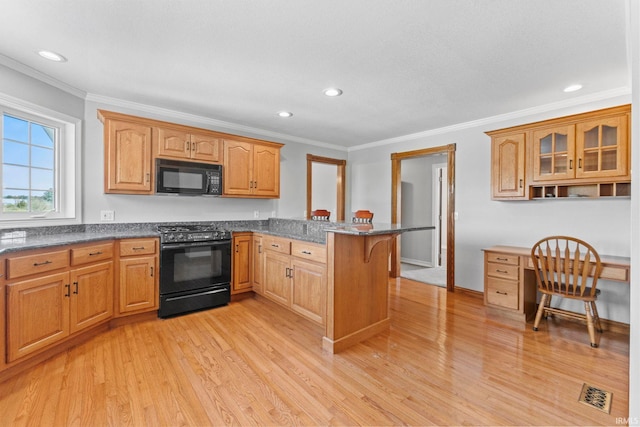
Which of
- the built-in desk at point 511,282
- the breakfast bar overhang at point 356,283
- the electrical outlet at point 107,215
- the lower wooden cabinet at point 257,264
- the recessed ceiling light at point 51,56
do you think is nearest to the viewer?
the recessed ceiling light at point 51,56

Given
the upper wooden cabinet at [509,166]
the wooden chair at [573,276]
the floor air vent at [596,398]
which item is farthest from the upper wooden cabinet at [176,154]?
the floor air vent at [596,398]

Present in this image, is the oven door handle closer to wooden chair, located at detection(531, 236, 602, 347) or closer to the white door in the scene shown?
wooden chair, located at detection(531, 236, 602, 347)

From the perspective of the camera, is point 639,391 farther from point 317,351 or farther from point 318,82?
point 318,82

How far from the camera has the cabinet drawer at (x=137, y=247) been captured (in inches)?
118

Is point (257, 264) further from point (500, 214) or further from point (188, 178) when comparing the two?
point (500, 214)

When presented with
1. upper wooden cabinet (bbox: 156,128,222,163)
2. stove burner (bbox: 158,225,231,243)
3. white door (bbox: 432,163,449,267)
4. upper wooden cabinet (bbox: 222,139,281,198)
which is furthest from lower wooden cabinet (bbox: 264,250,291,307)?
white door (bbox: 432,163,449,267)

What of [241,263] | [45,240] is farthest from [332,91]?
[45,240]

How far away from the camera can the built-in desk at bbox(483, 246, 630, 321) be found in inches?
125

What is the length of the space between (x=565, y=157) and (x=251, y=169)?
12.1 feet

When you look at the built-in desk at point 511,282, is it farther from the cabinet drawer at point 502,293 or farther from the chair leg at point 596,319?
the chair leg at point 596,319

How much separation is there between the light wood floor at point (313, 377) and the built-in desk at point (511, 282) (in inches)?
9.5

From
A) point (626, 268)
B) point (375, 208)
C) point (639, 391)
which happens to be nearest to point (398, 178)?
point (375, 208)

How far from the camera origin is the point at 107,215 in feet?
11.1

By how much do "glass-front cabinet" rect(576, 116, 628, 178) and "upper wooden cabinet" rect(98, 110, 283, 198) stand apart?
140 inches
